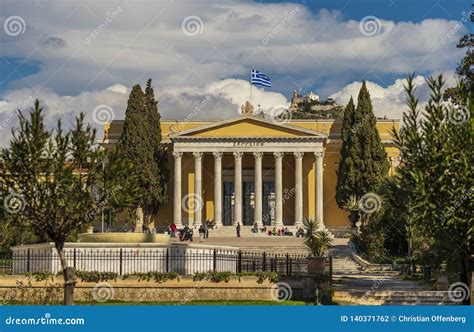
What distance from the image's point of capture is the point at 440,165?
81.8 ft

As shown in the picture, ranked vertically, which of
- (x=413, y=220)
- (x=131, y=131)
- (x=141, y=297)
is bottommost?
(x=141, y=297)

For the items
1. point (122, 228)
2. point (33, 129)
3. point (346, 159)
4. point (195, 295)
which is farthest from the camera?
point (122, 228)

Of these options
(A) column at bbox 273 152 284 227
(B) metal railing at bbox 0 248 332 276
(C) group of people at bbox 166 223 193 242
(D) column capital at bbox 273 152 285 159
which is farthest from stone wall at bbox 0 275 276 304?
(D) column capital at bbox 273 152 285 159

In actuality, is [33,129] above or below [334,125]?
below

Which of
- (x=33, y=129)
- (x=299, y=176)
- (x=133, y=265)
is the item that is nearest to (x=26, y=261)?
(x=133, y=265)

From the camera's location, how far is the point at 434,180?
25156mm

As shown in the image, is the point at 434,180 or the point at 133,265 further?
the point at 133,265

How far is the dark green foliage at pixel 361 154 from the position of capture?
2554 inches

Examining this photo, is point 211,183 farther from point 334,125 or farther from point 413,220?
point 413,220

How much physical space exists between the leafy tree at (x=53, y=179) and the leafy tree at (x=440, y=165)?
7457 millimetres

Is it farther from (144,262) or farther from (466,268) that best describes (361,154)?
(466,268)

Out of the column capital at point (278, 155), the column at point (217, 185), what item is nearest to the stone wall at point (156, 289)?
the column at point (217, 185)

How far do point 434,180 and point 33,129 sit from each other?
10233 mm

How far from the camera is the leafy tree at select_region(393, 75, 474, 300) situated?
24.9 m
